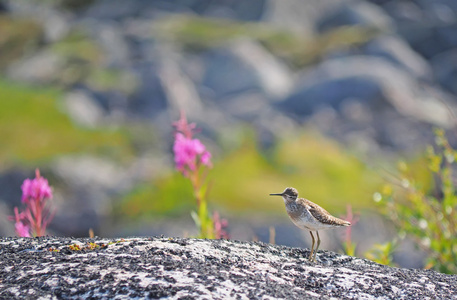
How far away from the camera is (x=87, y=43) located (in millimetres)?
31688

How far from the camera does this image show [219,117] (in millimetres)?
19562

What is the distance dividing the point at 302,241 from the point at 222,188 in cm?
457

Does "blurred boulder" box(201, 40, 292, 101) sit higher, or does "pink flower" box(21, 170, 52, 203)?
"blurred boulder" box(201, 40, 292, 101)

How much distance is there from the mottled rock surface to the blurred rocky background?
1.93 metres

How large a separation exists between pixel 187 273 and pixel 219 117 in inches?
670

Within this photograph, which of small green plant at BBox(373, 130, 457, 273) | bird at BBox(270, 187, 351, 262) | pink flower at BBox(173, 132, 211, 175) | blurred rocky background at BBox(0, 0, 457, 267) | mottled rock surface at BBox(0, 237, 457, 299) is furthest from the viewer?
blurred rocky background at BBox(0, 0, 457, 267)

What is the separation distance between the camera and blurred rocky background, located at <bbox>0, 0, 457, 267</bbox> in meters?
13.0

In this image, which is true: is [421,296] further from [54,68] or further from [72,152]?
[54,68]

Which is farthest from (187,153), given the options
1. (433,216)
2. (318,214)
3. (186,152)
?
(433,216)

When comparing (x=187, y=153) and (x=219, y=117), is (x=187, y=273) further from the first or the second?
(x=219, y=117)

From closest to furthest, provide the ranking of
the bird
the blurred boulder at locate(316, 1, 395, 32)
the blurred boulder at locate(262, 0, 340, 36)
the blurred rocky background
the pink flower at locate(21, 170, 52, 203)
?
the bird, the pink flower at locate(21, 170, 52, 203), the blurred rocky background, the blurred boulder at locate(316, 1, 395, 32), the blurred boulder at locate(262, 0, 340, 36)

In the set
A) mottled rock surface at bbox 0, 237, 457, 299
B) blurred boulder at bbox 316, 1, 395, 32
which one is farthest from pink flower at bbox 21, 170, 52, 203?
blurred boulder at bbox 316, 1, 395, 32

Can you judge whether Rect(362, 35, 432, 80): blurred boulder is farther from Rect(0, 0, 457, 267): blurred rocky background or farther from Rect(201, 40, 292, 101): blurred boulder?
Rect(201, 40, 292, 101): blurred boulder

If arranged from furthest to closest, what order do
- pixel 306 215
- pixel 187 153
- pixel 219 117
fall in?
pixel 219 117 → pixel 187 153 → pixel 306 215
